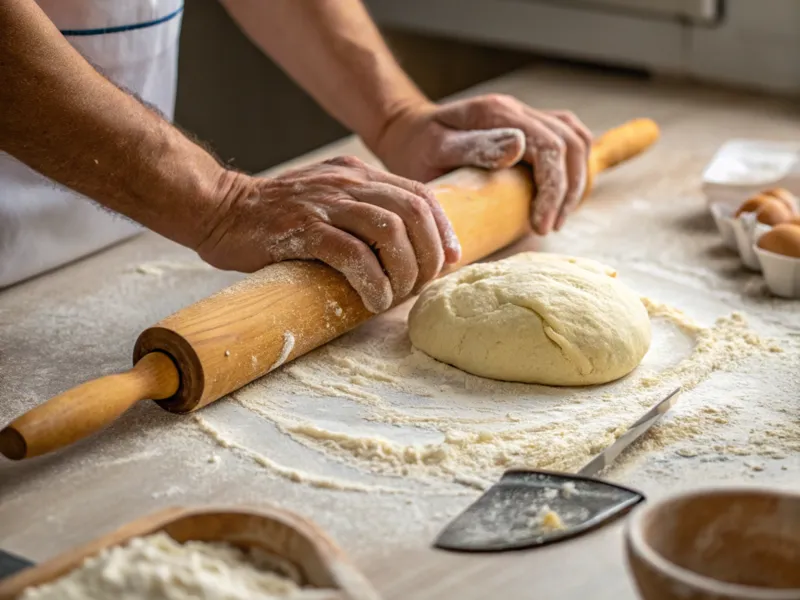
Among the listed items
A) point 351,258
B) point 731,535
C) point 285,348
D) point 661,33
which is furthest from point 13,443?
point 661,33

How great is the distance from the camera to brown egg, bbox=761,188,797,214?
203 cm

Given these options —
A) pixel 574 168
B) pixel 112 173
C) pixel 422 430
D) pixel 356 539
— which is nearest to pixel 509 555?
pixel 356 539

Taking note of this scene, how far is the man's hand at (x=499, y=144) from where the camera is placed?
2061 mm

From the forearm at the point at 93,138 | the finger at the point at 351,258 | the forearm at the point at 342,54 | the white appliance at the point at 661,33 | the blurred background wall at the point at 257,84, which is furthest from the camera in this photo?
the blurred background wall at the point at 257,84

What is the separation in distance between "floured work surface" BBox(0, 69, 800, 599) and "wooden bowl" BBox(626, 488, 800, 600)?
0.12m

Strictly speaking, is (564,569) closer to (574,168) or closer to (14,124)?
(14,124)

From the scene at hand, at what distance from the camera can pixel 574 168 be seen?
215 centimetres

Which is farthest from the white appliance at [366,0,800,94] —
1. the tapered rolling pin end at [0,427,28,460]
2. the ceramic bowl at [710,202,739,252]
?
the tapered rolling pin end at [0,427,28,460]

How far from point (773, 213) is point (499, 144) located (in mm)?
543

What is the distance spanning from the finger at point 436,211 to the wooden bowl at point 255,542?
754mm

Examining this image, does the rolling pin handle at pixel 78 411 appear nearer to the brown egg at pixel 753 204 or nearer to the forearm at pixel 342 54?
the forearm at pixel 342 54

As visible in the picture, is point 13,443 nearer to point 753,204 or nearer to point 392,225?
point 392,225

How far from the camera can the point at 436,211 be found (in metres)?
1.74

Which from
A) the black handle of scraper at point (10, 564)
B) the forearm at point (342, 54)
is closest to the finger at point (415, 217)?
the forearm at point (342, 54)
